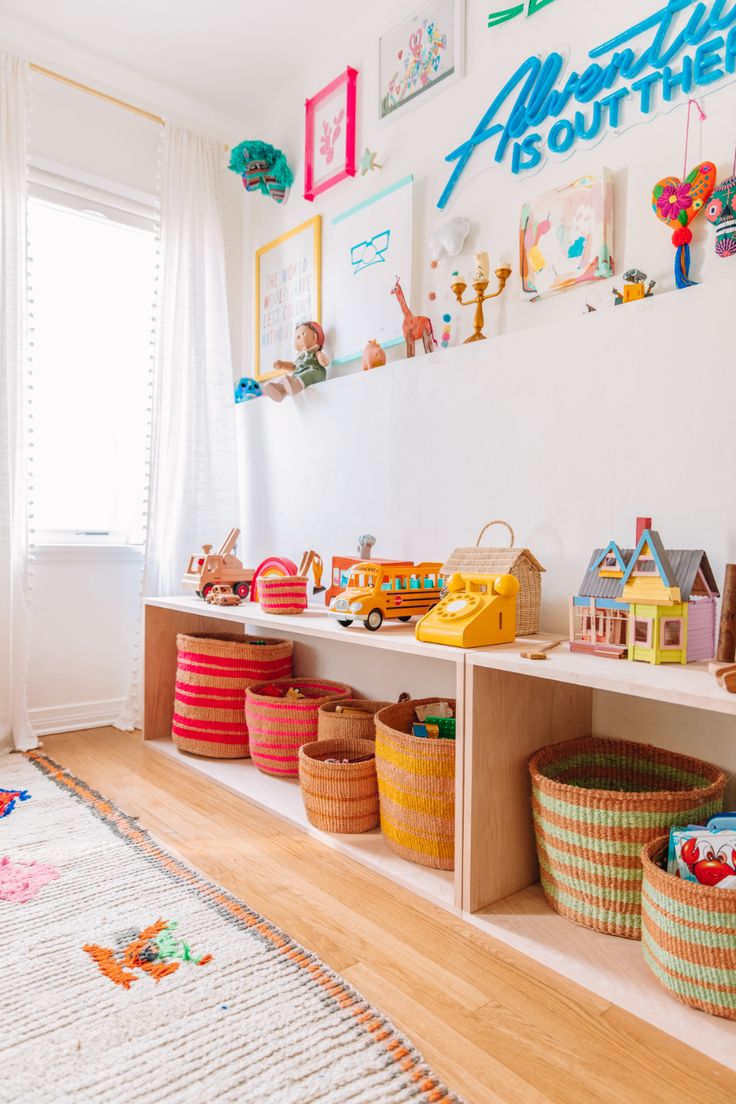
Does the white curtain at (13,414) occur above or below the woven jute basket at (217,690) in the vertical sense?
above

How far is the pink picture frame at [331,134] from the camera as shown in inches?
93.5

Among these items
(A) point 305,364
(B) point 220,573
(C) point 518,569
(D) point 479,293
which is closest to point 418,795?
(C) point 518,569

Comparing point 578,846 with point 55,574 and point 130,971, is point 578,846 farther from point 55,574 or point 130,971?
point 55,574

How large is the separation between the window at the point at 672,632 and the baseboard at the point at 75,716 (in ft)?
6.95

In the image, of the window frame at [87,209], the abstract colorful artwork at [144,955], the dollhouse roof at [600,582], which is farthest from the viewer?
the window frame at [87,209]

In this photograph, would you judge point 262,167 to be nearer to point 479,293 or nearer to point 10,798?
point 479,293

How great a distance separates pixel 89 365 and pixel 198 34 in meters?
1.18

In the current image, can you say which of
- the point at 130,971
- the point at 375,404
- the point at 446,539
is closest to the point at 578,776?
the point at 446,539

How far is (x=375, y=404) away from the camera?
2154 mm

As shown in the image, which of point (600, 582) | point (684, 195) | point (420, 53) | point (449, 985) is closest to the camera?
point (449, 985)

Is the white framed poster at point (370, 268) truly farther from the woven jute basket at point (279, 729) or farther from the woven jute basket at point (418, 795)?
the woven jute basket at point (418, 795)

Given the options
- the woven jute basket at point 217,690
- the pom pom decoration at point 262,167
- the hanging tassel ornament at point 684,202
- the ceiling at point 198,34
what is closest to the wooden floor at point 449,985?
the woven jute basket at point 217,690

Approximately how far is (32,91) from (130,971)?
2.71 metres

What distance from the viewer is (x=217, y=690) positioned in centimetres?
220
